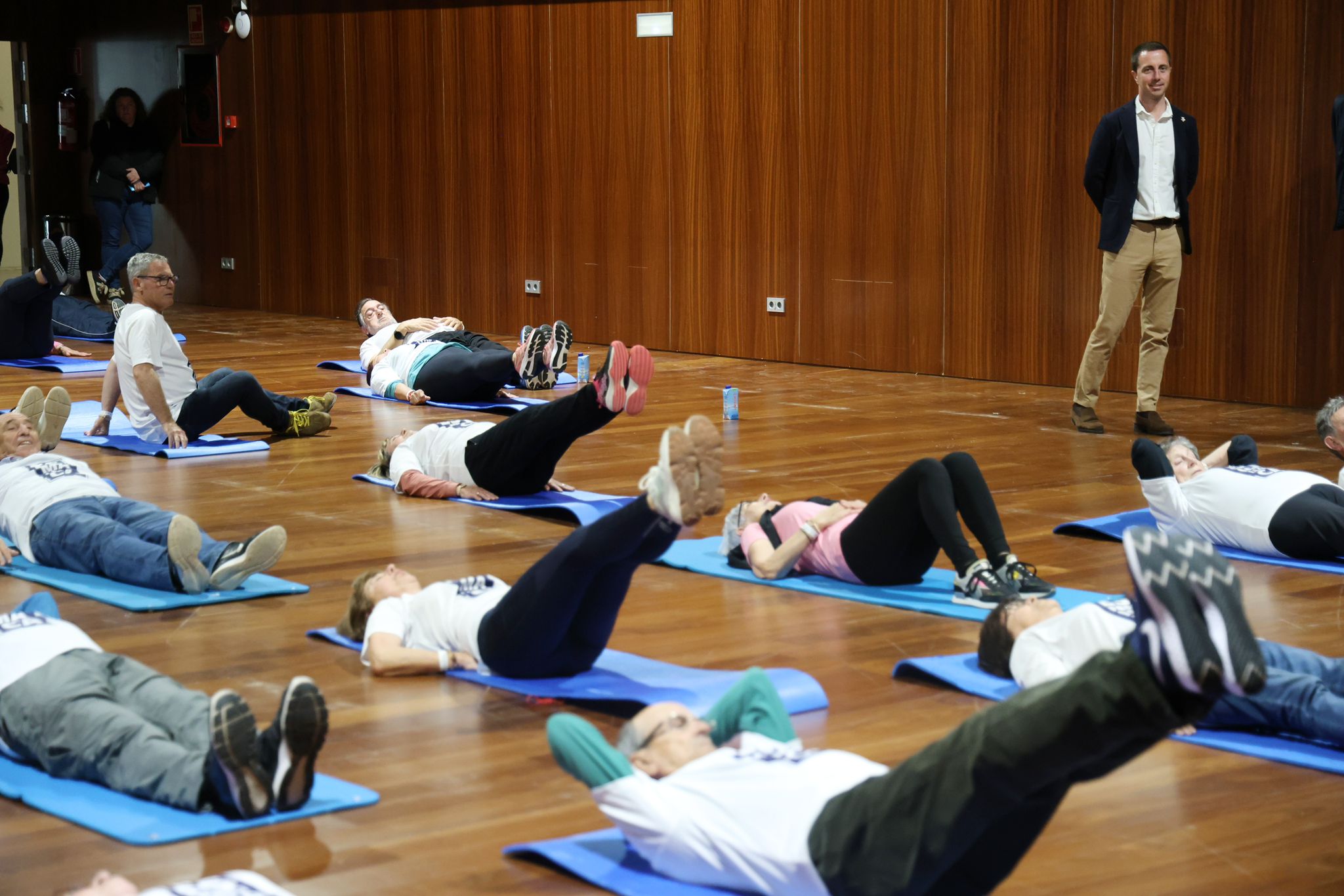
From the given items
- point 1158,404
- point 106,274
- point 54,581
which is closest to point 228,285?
point 106,274

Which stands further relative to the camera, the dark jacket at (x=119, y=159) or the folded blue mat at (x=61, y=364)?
the dark jacket at (x=119, y=159)

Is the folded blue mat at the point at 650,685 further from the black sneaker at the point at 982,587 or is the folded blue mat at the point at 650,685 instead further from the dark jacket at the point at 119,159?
the dark jacket at the point at 119,159

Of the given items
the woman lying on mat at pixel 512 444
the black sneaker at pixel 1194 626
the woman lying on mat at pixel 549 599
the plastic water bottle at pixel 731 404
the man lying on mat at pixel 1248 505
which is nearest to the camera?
the black sneaker at pixel 1194 626

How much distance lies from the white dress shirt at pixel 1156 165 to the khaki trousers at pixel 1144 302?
7 centimetres

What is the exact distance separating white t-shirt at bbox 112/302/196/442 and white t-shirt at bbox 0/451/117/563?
1.78 m

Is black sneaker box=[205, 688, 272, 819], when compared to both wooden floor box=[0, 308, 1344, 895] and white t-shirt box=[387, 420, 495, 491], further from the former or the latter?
white t-shirt box=[387, 420, 495, 491]

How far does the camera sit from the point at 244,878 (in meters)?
2.31

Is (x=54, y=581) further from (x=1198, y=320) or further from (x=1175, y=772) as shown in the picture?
(x=1198, y=320)

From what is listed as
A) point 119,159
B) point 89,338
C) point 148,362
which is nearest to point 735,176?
point 89,338

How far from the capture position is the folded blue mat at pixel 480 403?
26.0 ft

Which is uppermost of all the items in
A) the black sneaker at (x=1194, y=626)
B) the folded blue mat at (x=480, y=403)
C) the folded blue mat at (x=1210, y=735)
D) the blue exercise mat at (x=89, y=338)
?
the black sneaker at (x=1194, y=626)

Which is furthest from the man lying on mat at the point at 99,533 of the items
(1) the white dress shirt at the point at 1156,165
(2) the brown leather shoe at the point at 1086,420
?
(1) the white dress shirt at the point at 1156,165

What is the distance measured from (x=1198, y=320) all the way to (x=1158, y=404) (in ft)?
1.55

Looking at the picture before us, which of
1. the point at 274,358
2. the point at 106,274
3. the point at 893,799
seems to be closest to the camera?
the point at 893,799
